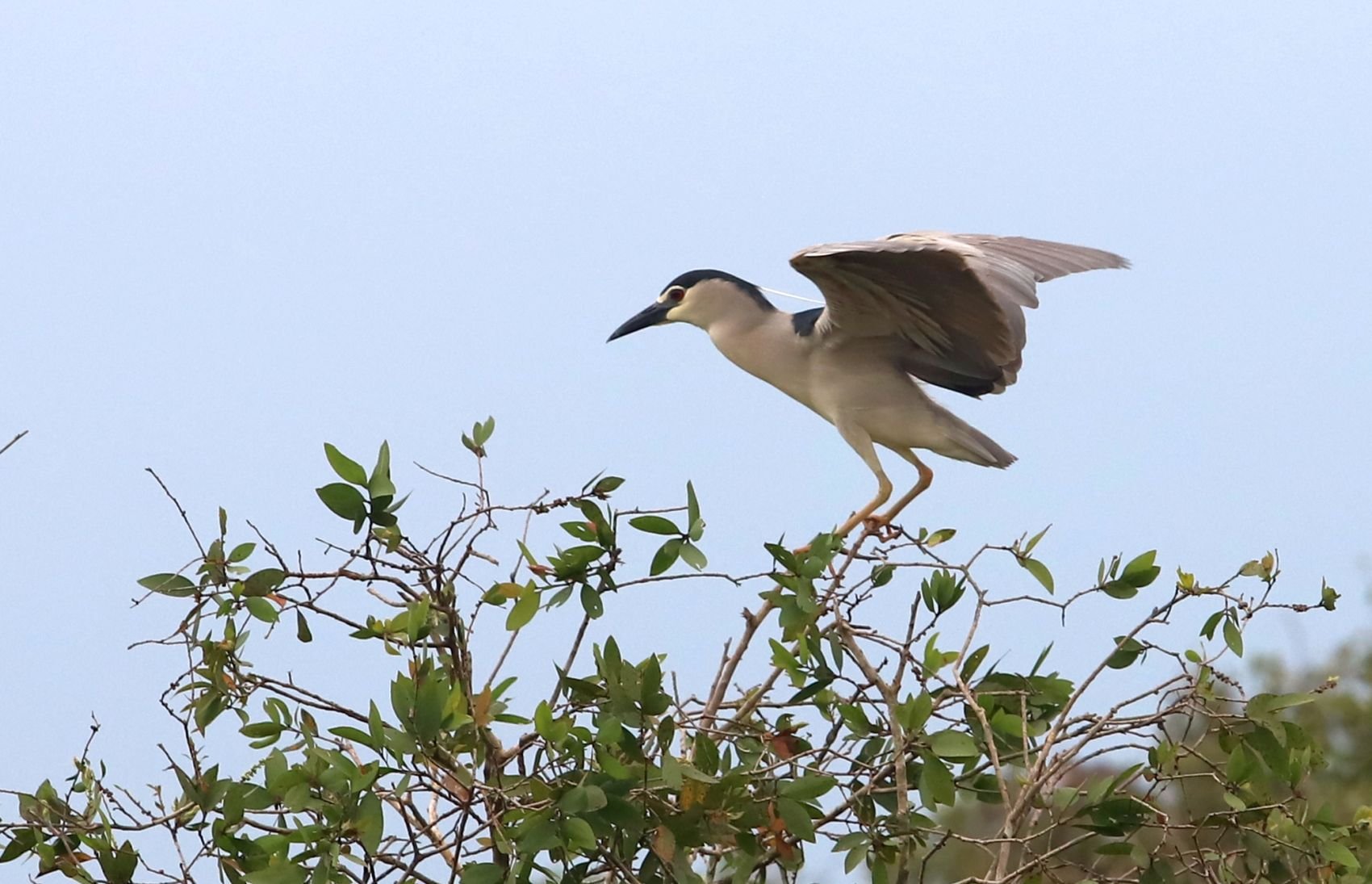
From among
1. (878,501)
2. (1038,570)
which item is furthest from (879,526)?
(1038,570)

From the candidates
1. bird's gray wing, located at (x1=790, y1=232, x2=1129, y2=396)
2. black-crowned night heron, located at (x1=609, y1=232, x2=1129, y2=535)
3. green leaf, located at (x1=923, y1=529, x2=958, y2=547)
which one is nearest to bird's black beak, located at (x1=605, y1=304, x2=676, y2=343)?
black-crowned night heron, located at (x1=609, y1=232, x2=1129, y2=535)

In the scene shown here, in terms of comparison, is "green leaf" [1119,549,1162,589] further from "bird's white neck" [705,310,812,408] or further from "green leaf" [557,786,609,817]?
"bird's white neck" [705,310,812,408]

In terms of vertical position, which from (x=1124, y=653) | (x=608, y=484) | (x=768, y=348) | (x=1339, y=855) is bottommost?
(x=1339, y=855)

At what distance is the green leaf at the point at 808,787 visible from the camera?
213 centimetres

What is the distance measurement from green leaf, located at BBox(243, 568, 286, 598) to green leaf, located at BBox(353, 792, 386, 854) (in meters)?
0.38

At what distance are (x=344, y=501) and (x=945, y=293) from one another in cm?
195

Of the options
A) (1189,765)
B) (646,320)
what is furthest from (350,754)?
(1189,765)

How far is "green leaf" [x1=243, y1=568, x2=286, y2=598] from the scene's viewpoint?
2.24 m

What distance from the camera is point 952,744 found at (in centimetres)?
216

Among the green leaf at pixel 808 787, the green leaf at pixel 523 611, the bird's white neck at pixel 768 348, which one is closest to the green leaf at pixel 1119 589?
the green leaf at pixel 808 787

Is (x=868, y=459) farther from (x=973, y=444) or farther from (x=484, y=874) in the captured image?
(x=484, y=874)

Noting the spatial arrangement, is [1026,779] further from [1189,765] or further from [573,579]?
[1189,765]

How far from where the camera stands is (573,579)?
2273mm

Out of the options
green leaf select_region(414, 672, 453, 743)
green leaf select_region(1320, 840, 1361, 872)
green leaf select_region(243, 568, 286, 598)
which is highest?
green leaf select_region(243, 568, 286, 598)
